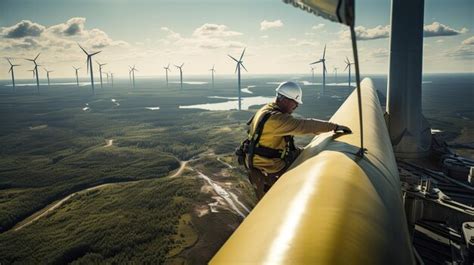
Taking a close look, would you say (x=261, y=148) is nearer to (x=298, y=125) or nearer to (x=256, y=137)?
(x=256, y=137)

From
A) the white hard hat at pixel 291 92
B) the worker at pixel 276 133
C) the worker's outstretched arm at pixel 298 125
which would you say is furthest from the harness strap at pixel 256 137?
the white hard hat at pixel 291 92

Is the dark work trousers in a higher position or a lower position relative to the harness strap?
lower

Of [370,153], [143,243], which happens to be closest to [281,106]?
[370,153]

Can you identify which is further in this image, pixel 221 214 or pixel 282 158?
pixel 221 214

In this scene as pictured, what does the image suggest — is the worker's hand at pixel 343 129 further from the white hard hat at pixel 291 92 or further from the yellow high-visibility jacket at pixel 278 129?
the white hard hat at pixel 291 92

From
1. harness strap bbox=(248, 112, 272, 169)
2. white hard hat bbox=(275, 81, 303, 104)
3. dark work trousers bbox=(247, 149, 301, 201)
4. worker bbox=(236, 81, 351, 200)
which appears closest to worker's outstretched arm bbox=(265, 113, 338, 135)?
worker bbox=(236, 81, 351, 200)

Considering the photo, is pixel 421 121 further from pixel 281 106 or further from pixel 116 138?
pixel 116 138

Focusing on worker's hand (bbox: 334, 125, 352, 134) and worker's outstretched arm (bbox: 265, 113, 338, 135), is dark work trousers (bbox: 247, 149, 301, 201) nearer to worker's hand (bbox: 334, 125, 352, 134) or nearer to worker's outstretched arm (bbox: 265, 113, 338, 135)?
worker's outstretched arm (bbox: 265, 113, 338, 135)

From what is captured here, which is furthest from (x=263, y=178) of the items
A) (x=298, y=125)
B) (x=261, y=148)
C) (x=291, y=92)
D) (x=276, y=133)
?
(x=291, y=92)
